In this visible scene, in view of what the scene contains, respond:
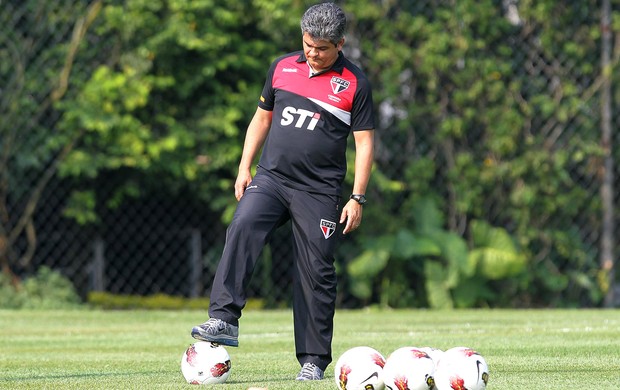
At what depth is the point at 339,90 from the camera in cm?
584

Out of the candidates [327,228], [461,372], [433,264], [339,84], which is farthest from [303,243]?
[433,264]

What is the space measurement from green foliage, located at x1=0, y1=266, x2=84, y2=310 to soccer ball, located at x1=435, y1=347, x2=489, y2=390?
23.6ft

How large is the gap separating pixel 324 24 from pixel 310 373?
5.47 ft

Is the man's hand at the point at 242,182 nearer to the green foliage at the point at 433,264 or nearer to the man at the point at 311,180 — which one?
the man at the point at 311,180

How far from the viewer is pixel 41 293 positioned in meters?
11.5

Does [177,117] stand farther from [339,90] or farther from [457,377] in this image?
[457,377]

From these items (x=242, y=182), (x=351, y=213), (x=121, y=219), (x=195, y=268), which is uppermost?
(x=242, y=182)

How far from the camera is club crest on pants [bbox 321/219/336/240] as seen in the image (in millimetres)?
5832

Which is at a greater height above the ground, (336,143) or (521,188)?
(336,143)

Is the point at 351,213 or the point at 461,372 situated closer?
the point at 461,372

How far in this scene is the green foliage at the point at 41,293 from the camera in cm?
1141

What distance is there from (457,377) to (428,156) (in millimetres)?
7748

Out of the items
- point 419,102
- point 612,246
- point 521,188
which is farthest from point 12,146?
point 612,246

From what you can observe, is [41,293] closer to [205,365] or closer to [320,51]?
[205,365]
